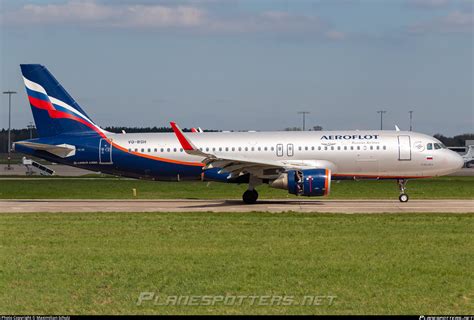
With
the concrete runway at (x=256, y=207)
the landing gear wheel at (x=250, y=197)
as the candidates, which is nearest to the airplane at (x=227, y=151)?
the landing gear wheel at (x=250, y=197)

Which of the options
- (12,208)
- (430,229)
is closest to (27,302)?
(430,229)

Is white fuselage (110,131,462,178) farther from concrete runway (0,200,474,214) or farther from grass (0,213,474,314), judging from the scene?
grass (0,213,474,314)

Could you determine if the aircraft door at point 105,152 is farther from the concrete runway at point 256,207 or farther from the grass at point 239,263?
the grass at point 239,263

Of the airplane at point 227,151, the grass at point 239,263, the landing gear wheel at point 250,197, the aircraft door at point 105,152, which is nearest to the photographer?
the grass at point 239,263

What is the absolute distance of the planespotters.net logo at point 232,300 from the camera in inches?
510

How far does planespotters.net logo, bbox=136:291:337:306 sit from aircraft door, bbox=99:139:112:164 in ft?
83.0

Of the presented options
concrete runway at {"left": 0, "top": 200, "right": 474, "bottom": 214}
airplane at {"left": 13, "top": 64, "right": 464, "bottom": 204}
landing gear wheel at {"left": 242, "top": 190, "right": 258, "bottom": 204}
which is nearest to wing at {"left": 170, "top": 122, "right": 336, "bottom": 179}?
airplane at {"left": 13, "top": 64, "right": 464, "bottom": 204}

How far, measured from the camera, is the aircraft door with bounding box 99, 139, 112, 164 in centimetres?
3847

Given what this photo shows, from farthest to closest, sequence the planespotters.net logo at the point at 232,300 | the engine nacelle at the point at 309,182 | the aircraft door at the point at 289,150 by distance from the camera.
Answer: the aircraft door at the point at 289,150, the engine nacelle at the point at 309,182, the planespotters.net logo at the point at 232,300

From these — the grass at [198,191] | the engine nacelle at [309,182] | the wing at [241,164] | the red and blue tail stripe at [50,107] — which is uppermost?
the red and blue tail stripe at [50,107]

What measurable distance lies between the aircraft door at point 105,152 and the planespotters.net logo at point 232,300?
83.0ft

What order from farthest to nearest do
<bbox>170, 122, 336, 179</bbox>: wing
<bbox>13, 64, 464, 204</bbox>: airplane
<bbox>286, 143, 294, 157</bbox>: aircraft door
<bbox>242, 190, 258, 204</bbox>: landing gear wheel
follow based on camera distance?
<bbox>286, 143, 294, 157</bbox>: aircraft door < <bbox>242, 190, 258, 204</bbox>: landing gear wheel < <bbox>13, 64, 464, 204</bbox>: airplane < <bbox>170, 122, 336, 179</bbox>: wing

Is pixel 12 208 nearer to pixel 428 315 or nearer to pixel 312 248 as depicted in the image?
pixel 312 248

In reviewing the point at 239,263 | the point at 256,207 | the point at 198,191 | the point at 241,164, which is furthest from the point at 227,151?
the point at 239,263
